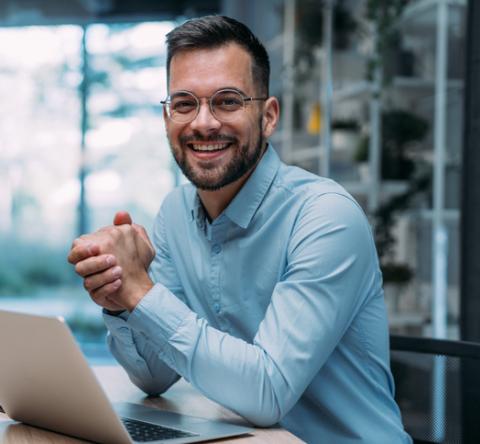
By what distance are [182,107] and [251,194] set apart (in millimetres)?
191

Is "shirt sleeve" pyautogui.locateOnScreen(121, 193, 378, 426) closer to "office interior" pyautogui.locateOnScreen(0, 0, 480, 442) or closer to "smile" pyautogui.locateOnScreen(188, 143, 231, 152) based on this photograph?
"smile" pyautogui.locateOnScreen(188, 143, 231, 152)

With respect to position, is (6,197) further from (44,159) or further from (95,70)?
(95,70)

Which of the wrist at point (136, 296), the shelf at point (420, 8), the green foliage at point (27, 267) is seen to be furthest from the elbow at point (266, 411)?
the green foliage at point (27, 267)

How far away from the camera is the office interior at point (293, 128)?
11.9 feet

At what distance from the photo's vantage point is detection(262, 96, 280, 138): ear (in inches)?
61.4

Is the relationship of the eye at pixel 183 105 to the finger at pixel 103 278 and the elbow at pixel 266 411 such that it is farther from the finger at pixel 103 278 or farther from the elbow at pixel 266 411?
the elbow at pixel 266 411

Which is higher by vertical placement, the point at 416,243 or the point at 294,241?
the point at 294,241

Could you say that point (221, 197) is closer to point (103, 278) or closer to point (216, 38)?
point (216, 38)

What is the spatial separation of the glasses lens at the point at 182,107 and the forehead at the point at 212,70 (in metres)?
0.02

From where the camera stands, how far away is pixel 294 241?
4.56 ft

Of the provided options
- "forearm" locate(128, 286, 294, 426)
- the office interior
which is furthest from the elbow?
the office interior

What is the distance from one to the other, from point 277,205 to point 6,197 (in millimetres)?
5054

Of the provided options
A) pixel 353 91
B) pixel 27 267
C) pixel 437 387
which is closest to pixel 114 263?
pixel 437 387

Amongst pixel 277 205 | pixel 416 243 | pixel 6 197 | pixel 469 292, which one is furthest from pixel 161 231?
pixel 6 197
